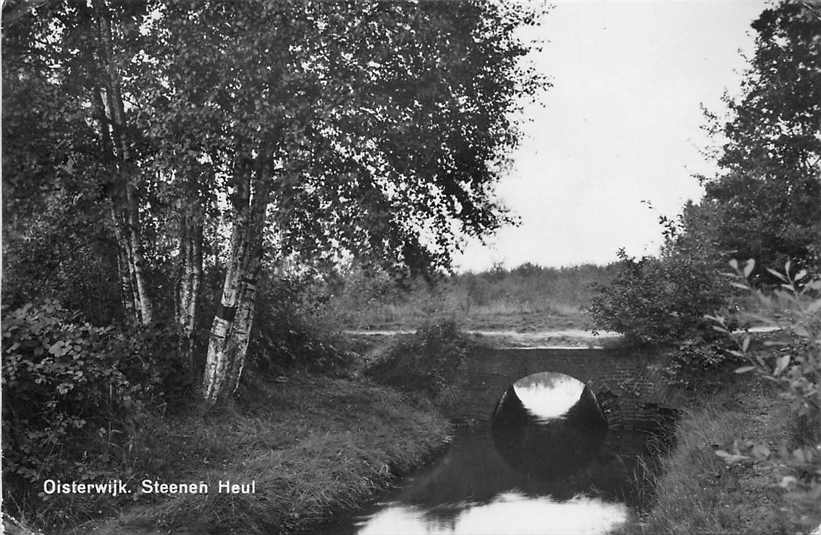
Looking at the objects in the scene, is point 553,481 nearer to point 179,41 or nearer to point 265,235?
point 265,235

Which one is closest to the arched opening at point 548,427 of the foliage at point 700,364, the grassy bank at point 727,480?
the foliage at point 700,364

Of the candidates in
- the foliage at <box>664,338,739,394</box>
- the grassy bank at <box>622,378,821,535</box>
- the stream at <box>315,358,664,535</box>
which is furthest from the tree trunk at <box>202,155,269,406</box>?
the foliage at <box>664,338,739,394</box>

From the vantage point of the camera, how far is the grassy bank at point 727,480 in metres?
5.88

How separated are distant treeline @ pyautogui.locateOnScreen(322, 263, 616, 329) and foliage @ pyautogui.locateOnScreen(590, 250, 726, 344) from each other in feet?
0.98

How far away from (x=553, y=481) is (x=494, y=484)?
94cm

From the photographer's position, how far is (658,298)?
10922 mm

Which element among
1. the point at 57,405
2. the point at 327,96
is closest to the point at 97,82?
the point at 327,96

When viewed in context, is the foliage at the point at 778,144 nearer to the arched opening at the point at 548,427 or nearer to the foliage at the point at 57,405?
the arched opening at the point at 548,427

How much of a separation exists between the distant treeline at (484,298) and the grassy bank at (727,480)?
263 centimetres

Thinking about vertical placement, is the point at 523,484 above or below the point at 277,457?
below

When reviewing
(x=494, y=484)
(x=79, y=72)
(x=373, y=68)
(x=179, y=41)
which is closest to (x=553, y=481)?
(x=494, y=484)

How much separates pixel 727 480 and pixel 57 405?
22.5 feet

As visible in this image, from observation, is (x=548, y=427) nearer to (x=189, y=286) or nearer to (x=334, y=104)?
(x=189, y=286)

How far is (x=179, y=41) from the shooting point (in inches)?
316
